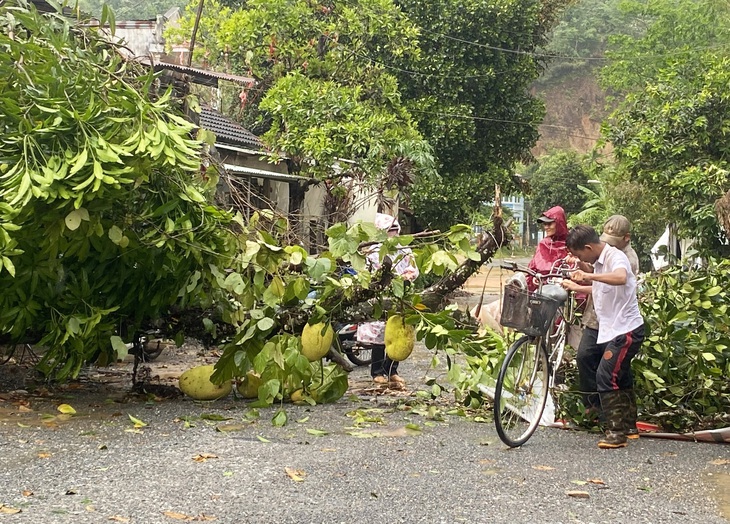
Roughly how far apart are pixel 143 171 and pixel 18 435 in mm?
1925

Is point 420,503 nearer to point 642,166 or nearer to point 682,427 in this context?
point 682,427

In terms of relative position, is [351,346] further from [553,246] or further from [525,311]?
[525,311]

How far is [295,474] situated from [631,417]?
2.64 m

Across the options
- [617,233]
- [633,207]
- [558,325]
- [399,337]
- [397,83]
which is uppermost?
[397,83]

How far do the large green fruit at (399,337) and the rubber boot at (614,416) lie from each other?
1.47 metres

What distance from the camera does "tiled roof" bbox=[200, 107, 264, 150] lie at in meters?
19.0

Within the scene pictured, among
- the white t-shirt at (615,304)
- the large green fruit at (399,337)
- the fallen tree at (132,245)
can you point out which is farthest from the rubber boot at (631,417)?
the large green fruit at (399,337)

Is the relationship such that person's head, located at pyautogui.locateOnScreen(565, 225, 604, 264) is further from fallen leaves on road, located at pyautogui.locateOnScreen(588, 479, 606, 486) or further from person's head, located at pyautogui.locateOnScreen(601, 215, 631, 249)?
fallen leaves on road, located at pyautogui.locateOnScreen(588, 479, 606, 486)

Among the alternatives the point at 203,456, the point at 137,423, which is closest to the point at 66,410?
the point at 137,423

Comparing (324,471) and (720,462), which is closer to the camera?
(324,471)

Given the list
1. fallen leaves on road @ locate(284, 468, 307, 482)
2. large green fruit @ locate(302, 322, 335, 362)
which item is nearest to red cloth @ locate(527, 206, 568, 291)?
large green fruit @ locate(302, 322, 335, 362)

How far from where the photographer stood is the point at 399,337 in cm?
680

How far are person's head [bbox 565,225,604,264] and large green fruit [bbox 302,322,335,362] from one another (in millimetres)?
1911

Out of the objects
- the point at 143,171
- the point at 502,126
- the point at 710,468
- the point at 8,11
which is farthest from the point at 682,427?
the point at 502,126
